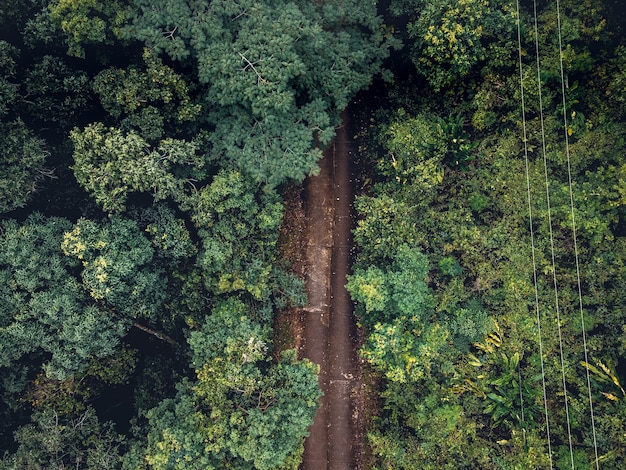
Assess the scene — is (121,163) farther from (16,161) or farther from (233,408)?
(233,408)

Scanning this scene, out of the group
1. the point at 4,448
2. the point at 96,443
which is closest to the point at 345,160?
the point at 96,443

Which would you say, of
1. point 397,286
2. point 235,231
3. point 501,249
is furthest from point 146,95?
point 501,249

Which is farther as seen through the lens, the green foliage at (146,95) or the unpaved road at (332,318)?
the unpaved road at (332,318)

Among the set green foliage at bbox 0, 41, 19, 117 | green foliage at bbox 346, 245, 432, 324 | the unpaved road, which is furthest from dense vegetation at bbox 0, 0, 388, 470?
green foliage at bbox 346, 245, 432, 324

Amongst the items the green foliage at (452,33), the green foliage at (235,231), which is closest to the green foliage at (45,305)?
the green foliage at (235,231)

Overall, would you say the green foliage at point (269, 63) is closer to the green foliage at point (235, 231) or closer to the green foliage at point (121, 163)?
the green foliage at point (235, 231)

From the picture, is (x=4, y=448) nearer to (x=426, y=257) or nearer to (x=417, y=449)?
(x=417, y=449)
